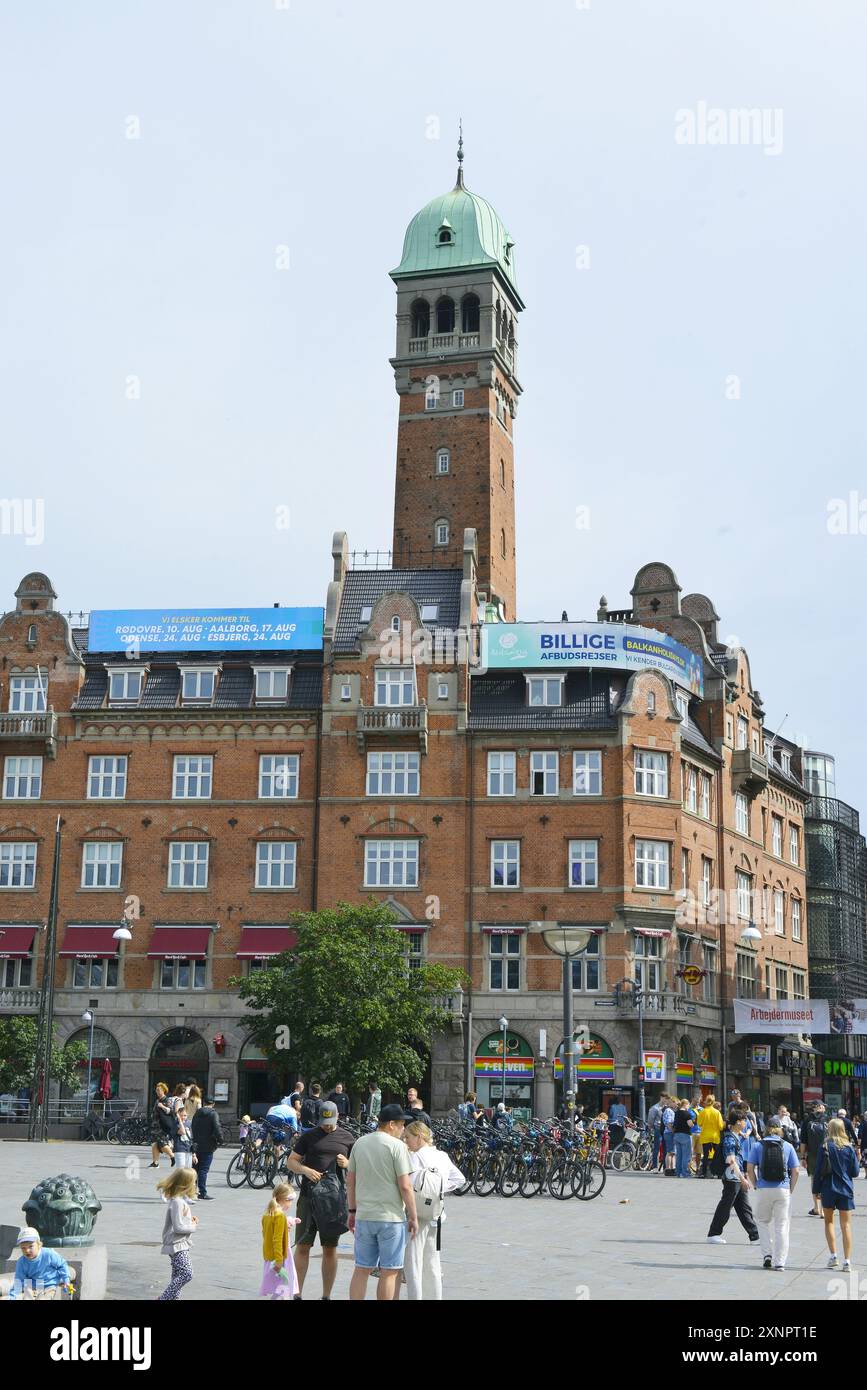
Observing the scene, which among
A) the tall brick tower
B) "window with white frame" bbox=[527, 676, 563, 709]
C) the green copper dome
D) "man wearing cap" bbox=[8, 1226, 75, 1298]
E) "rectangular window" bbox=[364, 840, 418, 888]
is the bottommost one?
"man wearing cap" bbox=[8, 1226, 75, 1298]

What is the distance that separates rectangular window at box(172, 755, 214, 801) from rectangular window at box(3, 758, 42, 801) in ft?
16.7

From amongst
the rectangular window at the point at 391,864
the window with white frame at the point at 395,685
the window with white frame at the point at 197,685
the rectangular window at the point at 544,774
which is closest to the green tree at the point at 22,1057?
the rectangular window at the point at 391,864

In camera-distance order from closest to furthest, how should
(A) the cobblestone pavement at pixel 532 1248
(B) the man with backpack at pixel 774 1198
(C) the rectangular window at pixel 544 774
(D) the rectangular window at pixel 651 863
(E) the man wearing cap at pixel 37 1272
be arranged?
(E) the man wearing cap at pixel 37 1272 → (A) the cobblestone pavement at pixel 532 1248 → (B) the man with backpack at pixel 774 1198 → (D) the rectangular window at pixel 651 863 → (C) the rectangular window at pixel 544 774

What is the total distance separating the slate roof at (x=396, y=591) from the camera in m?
60.3

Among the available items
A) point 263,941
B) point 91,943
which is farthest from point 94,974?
point 263,941

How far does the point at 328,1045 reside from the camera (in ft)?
164

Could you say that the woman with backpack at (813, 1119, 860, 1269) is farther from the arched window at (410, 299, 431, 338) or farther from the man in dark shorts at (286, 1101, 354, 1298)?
the arched window at (410, 299, 431, 338)

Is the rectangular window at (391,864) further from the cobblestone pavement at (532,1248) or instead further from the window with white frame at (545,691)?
the cobblestone pavement at (532,1248)

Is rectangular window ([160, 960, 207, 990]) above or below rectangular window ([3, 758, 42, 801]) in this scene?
below

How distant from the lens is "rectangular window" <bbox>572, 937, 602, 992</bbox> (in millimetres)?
56125

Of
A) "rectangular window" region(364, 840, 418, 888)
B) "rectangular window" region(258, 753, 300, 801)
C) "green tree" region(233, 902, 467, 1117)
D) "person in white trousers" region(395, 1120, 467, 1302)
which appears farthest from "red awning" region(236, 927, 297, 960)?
"person in white trousers" region(395, 1120, 467, 1302)

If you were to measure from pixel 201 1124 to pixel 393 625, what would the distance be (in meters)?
32.5

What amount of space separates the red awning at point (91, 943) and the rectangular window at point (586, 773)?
17.1 metres

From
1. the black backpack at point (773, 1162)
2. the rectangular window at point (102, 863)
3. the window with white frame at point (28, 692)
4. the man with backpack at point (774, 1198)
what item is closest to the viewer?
the man with backpack at point (774, 1198)
